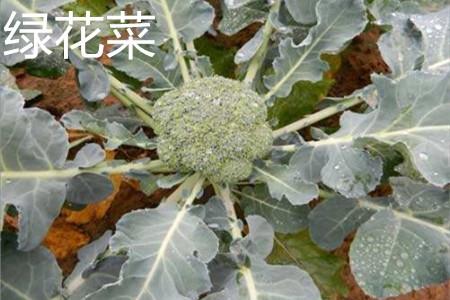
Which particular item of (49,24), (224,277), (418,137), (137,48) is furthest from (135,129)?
(418,137)

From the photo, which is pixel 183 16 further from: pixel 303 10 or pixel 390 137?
pixel 390 137

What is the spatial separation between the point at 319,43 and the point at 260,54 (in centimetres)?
15

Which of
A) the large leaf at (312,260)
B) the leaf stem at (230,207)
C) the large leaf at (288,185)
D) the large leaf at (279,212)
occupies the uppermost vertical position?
the large leaf at (288,185)

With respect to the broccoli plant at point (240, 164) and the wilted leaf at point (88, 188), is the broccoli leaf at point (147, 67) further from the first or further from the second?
the wilted leaf at point (88, 188)

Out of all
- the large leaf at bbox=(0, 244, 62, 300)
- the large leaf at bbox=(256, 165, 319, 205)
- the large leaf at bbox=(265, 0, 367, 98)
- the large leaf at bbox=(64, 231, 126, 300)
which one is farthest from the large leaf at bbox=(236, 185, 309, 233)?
the large leaf at bbox=(0, 244, 62, 300)

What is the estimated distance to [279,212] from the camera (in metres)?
1.57

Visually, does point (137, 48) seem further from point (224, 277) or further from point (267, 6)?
point (224, 277)

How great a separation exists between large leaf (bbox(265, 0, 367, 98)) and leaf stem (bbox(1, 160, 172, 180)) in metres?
0.29

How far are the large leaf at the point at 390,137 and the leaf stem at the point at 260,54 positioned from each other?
0.25 m

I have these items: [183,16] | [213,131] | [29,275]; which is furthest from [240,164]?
[29,275]

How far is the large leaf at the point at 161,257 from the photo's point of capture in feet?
4.12

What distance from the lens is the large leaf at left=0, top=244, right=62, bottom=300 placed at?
134 cm

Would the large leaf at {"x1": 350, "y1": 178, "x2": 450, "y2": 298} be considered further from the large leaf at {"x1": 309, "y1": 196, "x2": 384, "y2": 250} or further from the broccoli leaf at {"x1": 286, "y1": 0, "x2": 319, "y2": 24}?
the broccoli leaf at {"x1": 286, "y1": 0, "x2": 319, "y2": 24}

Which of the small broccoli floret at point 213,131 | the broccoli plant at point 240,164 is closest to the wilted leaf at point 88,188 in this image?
the broccoli plant at point 240,164
